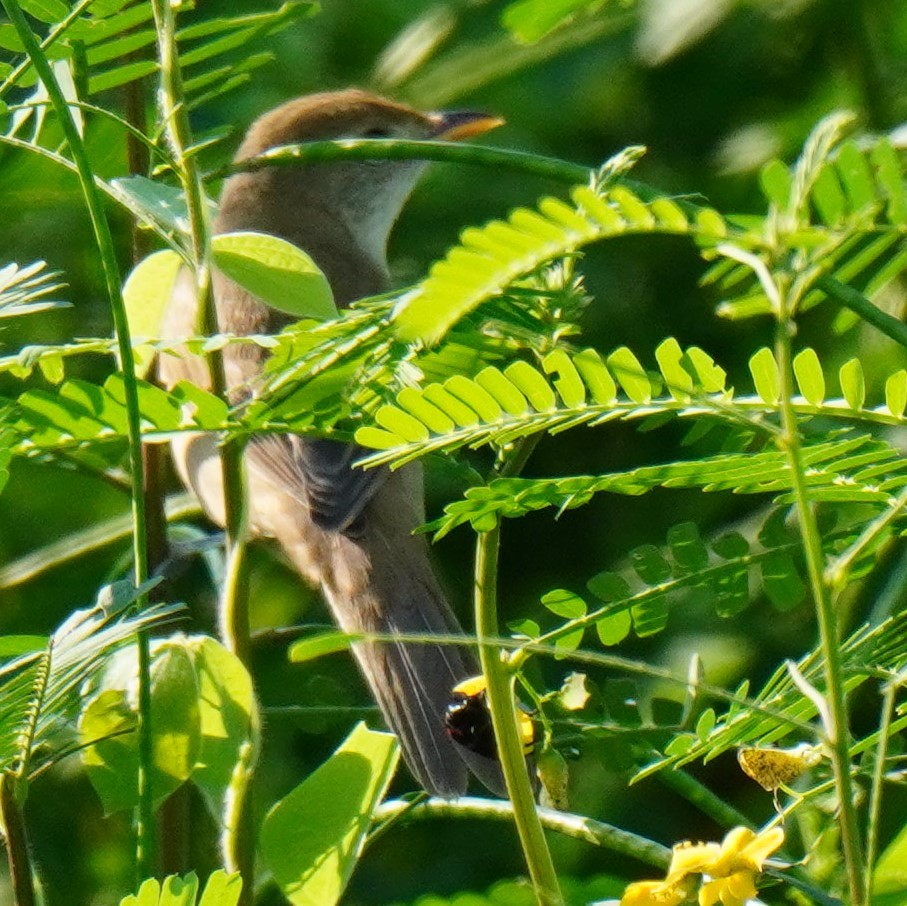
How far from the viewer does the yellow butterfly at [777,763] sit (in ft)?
3.85

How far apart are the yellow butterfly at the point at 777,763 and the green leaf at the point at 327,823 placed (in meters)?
0.25

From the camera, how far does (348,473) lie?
3.00m

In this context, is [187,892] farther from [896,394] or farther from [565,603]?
[896,394]

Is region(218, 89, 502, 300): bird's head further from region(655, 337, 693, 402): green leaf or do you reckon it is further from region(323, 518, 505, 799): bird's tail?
region(655, 337, 693, 402): green leaf

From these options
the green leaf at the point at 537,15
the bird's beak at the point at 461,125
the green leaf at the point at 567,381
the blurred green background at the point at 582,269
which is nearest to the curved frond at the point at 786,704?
the green leaf at the point at 567,381

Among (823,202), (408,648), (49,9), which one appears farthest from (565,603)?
(408,648)

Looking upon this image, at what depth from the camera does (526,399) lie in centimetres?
114

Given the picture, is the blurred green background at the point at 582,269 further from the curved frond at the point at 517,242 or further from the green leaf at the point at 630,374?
the curved frond at the point at 517,242

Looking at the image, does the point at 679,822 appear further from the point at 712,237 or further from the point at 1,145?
the point at 712,237

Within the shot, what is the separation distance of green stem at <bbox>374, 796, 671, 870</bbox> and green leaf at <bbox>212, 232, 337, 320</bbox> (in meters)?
0.39

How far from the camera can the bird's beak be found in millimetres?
3574

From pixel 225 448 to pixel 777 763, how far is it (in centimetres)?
46

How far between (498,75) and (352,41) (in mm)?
876

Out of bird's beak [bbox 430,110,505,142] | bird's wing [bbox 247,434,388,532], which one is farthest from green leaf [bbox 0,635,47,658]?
bird's beak [bbox 430,110,505,142]
